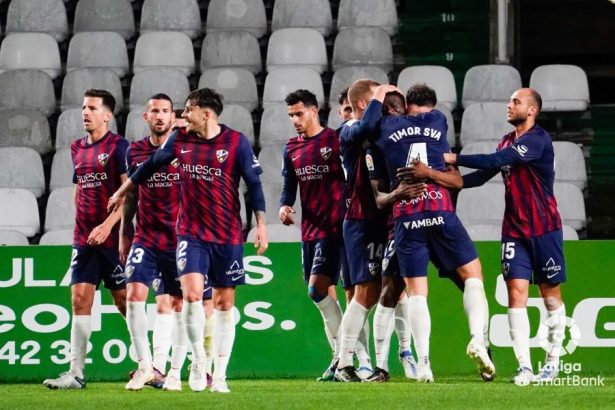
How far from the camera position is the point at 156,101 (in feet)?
30.1

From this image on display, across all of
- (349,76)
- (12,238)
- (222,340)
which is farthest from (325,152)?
(349,76)

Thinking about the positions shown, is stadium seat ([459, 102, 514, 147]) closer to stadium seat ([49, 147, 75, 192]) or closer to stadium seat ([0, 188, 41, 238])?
stadium seat ([49, 147, 75, 192])

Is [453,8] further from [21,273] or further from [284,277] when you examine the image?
[21,273]

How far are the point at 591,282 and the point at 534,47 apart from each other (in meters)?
6.68

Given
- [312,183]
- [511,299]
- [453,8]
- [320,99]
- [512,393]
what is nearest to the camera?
[512,393]

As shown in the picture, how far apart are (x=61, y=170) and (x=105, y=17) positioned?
2.80 m

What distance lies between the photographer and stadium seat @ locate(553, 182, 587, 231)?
1146 cm

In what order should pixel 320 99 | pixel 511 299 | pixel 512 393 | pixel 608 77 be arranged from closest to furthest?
pixel 512 393 → pixel 511 299 → pixel 320 99 → pixel 608 77

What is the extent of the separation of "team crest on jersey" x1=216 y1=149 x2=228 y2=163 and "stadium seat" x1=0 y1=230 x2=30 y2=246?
3.84 m

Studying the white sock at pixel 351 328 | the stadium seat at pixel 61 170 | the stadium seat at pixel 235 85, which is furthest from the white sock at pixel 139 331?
the stadium seat at pixel 235 85

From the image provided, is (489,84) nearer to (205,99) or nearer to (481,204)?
(481,204)

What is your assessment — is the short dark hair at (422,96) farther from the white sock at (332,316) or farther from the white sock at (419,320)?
the white sock at (332,316)

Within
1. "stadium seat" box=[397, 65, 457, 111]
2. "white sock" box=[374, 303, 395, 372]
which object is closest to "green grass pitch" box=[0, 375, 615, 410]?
"white sock" box=[374, 303, 395, 372]

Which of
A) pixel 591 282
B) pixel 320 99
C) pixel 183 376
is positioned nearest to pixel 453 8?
pixel 320 99
